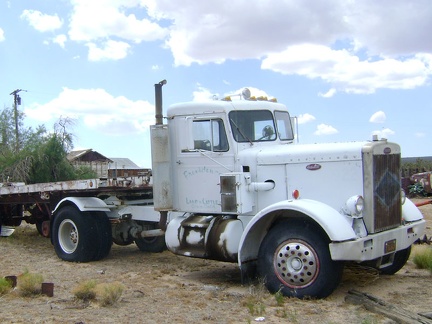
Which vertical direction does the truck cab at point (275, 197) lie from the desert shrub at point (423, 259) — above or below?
above

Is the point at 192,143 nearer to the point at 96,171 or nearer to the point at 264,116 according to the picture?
the point at 264,116

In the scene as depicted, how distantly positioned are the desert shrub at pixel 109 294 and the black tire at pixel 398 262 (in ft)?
12.5

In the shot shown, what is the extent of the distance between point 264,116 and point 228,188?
138cm

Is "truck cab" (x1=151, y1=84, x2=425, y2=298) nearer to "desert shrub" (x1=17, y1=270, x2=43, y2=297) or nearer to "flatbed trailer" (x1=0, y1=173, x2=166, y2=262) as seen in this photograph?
"flatbed trailer" (x1=0, y1=173, x2=166, y2=262)

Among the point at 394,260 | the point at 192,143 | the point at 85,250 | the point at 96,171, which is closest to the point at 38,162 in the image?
the point at 96,171

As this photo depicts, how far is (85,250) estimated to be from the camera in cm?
940

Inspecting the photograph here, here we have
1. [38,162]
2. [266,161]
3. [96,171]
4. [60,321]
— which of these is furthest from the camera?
[96,171]

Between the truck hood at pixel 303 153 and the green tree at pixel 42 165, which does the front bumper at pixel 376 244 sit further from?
the green tree at pixel 42 165

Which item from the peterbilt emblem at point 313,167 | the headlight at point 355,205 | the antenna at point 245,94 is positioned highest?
the antenna at point 245,94

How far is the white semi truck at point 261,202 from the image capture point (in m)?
6.62

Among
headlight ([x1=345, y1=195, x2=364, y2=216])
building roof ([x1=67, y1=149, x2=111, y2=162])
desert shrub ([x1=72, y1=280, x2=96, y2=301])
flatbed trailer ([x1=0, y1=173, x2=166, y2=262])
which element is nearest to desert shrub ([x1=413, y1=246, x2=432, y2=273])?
headlight ([x1=345, y1=195, x2=364, y2=216])

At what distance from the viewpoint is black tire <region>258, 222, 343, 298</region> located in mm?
6480

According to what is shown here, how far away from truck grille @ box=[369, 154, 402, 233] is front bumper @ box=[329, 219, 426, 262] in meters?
0.11

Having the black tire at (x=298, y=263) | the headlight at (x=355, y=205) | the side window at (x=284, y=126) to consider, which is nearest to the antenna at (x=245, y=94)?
the side window at (x=284, y=126)
